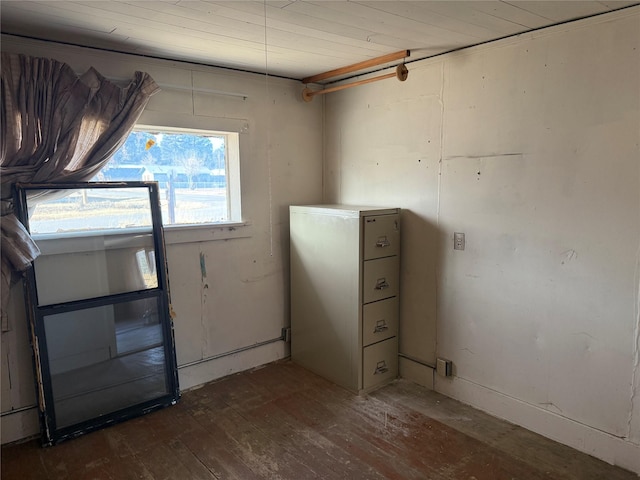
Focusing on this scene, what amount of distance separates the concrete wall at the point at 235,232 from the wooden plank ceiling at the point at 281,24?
0.25 m

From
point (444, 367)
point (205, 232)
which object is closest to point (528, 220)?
point (444, 367)

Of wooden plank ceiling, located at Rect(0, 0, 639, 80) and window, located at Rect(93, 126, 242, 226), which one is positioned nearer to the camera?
wooden plank ceiling, located at Rect(0, 0, 639, 80)

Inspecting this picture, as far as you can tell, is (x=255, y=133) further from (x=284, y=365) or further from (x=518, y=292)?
(x=518, y=292)

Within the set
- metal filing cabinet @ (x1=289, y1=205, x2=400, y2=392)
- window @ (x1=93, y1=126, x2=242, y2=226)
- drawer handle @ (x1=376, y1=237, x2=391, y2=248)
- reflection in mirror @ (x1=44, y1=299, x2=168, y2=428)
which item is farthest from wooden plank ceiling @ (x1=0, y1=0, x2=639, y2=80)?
reflection in mirror @ (x1=44, y1=299, x2=168, y2=428)

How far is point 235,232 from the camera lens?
315cm

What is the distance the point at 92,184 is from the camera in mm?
2494

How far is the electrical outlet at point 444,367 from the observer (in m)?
2.85

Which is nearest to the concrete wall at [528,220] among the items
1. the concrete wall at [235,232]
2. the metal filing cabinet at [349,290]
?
the metal filing cabinet at [349,290]

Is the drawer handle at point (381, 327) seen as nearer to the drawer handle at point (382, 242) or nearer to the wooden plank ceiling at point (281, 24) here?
the drawer handle at point (382, 242)

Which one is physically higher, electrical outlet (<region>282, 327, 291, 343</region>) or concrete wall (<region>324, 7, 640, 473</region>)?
concrete wall (<region>324, 7, 640, 473</region>)

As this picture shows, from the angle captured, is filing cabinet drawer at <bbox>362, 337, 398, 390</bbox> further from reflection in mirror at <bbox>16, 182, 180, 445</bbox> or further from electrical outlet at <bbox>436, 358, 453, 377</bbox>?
reflection in mirror at <bbox>16, 182, 180, 445</bbox>

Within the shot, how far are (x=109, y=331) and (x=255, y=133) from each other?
1613mm

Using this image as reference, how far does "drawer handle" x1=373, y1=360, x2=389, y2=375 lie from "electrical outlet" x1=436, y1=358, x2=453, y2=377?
360mm

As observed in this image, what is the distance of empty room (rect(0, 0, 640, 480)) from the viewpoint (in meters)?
2.13
